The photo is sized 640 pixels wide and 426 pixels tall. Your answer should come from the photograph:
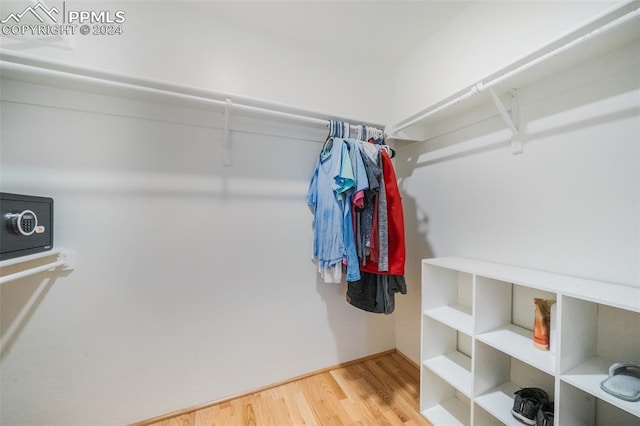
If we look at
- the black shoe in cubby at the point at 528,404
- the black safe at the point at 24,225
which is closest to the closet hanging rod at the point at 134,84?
the black safe at the point at 24,225

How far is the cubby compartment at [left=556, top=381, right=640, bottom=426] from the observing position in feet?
2.79

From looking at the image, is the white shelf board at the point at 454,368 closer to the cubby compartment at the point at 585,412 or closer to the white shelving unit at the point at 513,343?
the white shelving unit at the point at 513,343

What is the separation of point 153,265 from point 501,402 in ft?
6.38

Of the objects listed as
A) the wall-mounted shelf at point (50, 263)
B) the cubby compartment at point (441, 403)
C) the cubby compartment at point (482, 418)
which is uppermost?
the wall-mounted shelf at point (50, 263)

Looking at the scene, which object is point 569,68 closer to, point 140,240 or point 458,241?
point 458,241

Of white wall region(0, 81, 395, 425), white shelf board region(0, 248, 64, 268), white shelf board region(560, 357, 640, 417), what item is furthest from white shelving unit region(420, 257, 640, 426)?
white shelf board region(0, 248, 64, 268)

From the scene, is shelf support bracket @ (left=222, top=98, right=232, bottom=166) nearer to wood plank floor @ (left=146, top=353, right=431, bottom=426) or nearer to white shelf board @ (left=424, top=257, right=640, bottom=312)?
white shelf board @ (left=424, top=257, right=640, bottom=312)

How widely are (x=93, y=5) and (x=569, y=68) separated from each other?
7.72ft

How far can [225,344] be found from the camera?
4.84 ft

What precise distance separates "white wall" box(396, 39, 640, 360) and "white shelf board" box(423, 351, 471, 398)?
646 millimetres

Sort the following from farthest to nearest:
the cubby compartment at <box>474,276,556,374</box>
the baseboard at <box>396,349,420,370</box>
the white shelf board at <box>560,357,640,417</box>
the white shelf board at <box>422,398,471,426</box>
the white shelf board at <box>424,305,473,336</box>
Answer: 1. the baseboard at <box>396,349,420,370</box>
2. the white shelf board at <box>422,398,471,426</box>
3. the white shelf board at <box>424,305,473,336</box>
4. the cubby compartment at <box>474,276,556,374</box>
5. the white shelf board at <box>560,357,640,417</box>

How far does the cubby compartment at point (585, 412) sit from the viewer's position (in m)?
0.85

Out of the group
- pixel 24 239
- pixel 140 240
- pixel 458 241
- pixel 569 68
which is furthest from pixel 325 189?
pixel 24 239

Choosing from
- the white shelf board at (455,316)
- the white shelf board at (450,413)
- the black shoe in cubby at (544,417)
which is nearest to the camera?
the black shoe in cubby at (544,417)
